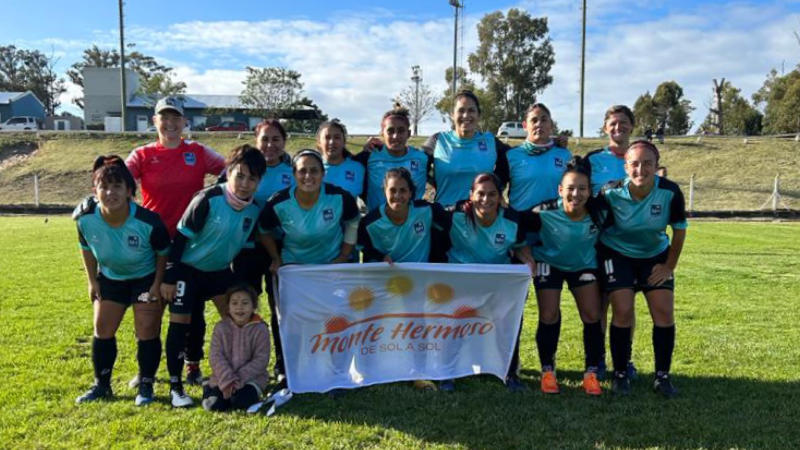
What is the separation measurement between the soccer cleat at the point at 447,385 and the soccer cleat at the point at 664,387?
1596 mm

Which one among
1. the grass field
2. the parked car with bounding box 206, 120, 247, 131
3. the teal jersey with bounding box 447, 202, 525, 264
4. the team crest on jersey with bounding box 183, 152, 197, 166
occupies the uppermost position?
the parked car with bounding box 206, 120, 247, 131

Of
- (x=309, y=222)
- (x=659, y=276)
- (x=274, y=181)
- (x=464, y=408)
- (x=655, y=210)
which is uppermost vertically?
(x=274, y=181)

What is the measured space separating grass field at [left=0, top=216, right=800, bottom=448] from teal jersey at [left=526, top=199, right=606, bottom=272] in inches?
40.5

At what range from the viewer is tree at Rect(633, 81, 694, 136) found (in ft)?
206

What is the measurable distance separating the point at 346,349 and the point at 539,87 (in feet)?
194

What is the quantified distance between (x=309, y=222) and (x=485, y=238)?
4.64ft

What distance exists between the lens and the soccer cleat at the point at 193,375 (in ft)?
15.6

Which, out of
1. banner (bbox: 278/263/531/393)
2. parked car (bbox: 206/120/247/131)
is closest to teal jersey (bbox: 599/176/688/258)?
banner (bbox: 278/263/531/393)

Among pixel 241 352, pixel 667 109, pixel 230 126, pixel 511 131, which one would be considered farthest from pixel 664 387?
pixel 667 109

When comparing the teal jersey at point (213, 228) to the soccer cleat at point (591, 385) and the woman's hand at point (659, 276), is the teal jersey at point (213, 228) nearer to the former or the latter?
the soccer cleat at point (591, 385)

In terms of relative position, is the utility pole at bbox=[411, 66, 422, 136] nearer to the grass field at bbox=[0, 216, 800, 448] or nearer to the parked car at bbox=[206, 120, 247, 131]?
the parked car at bbox=[206, 120, 247, 131]

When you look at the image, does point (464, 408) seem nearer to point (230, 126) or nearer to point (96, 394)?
point (96, 394)

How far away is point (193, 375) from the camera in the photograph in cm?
Answer: 480

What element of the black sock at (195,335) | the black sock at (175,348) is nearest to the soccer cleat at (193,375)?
the black sock at (195,335)
